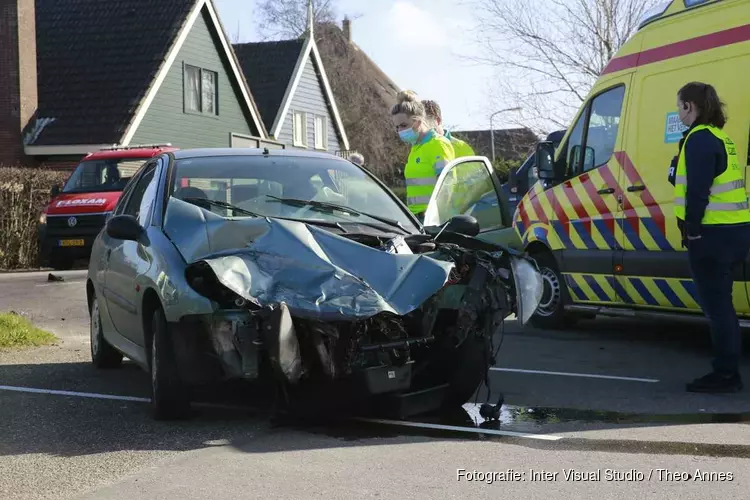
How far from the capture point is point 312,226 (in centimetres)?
666

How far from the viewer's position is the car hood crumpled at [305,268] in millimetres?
5922

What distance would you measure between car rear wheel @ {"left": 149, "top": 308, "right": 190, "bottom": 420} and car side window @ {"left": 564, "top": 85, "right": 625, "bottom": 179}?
499 cm

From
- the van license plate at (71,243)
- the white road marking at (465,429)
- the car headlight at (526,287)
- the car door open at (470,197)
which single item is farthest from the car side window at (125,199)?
the van license plate at (71,243)

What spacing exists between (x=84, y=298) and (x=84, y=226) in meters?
5.62

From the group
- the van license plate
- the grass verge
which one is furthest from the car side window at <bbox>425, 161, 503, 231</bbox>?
the van license plate

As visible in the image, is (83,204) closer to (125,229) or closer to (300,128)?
(125,229)

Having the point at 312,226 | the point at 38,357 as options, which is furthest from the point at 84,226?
the point at 312,226

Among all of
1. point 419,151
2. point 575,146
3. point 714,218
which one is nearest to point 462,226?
point 714,218

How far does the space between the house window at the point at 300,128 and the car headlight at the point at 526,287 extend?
33504mm

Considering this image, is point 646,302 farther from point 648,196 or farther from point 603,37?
point 603,37

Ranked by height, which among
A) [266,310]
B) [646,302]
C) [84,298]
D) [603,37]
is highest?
[603,37]

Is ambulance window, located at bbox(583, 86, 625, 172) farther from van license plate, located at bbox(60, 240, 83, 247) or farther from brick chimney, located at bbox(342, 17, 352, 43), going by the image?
brick chimney, located at bbox(342, 17, 352, 43)

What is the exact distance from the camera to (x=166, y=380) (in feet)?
20.9

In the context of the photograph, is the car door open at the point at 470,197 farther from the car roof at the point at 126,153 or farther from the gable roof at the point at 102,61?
the gable roof at the point at 102,61
